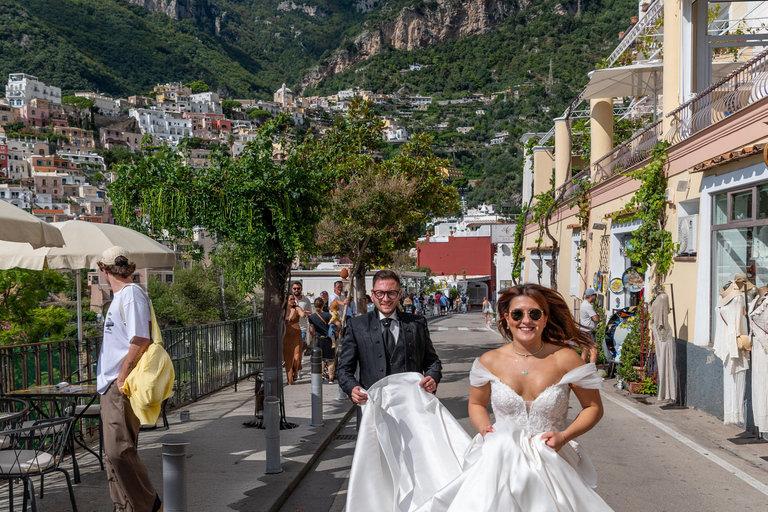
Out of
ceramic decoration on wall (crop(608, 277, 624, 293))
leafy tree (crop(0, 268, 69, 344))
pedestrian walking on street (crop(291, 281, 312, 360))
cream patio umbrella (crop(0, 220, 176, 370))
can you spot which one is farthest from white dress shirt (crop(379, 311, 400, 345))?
leafy tree (crop(0, 268, 69, 344))

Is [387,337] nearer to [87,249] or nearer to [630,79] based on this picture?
Answer: [87,249]

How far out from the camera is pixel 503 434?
3.80 m

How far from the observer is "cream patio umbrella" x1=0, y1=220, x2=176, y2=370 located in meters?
9.01

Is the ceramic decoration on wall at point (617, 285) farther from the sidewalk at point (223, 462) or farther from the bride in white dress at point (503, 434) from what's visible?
the bride in white dress at point (503, 434)

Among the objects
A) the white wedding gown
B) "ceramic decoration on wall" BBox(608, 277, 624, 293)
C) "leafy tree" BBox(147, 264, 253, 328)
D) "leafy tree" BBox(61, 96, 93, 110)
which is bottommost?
"leafy tree" BBox(147, 264, 253, 328)

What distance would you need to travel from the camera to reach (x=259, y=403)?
967 cm

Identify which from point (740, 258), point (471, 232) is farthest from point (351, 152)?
point (471, 232)

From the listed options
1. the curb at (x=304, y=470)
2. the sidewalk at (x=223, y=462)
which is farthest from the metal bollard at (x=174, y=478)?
the curb at (x=304, y=470)

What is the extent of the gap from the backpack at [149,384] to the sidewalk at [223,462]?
1.27 metres

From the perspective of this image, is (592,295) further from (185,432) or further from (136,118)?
(136,118)

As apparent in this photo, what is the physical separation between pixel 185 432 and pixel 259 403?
99 centimetres

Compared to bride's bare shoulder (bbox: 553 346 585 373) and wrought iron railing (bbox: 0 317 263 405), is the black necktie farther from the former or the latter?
wrought iron railing (bbox: 0 317 263 405)

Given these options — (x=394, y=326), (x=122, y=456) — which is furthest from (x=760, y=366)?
(x=122, y=456)

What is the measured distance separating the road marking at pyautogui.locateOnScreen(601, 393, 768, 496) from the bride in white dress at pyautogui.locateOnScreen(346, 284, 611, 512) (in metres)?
3.65
